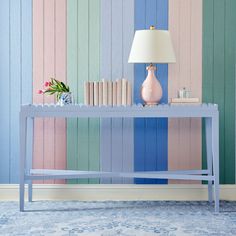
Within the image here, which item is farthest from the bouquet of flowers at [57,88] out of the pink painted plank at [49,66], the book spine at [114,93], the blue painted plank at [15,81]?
the book spine at [114,93]

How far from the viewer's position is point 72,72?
4.52 m

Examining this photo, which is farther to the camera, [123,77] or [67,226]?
[123,77]

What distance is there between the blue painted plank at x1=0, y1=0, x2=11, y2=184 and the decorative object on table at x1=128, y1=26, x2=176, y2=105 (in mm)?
1006

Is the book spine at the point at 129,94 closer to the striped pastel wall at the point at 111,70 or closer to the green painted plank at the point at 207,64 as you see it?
the striped pastel wall at the point at 111,70

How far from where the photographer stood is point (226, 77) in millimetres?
4484

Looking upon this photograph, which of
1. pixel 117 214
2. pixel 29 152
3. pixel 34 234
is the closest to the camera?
pixel 34 234

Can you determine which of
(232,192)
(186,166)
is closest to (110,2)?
(186,166)

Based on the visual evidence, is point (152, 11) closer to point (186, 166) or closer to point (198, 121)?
point (198, 121)

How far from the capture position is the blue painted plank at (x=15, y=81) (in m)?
4.52

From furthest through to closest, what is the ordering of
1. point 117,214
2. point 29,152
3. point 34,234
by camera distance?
point 29,152, point 117,214, point 34,234

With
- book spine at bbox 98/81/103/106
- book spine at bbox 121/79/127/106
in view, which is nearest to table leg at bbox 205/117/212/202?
book spine at bbox 121/79/127/106

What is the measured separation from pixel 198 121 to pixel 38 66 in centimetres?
133

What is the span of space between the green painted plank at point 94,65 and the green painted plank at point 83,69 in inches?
1.0

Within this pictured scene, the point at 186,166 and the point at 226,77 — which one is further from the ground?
the point at 226,77
